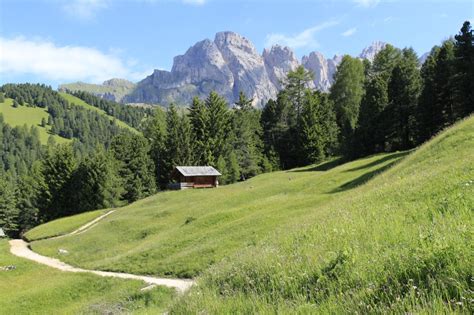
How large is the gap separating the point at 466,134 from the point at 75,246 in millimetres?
39399

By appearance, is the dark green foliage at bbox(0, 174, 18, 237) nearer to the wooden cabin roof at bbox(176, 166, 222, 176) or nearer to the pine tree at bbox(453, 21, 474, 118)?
the wooden cabin roof at bbox(176, 166, 222, 176)

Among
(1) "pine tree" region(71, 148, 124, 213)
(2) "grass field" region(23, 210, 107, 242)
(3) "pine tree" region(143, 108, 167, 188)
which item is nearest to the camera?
(2) "grass field" region(23, 210, 107, 242)

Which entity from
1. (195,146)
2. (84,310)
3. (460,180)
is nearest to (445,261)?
(460,180)

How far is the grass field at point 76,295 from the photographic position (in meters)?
17.2

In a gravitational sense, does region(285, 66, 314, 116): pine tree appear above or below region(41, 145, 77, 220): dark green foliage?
above

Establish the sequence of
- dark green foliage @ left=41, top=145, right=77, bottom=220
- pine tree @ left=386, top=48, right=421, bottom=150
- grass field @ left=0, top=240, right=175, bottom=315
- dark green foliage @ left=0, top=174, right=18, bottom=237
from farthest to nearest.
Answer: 1. dark green foliage @ left=0, top=174, right=18, bottom=237
2. dark green foliage @ left=41, top=145, right=77, bottom=220
3. pine tree @ left=386, top=48, right=421, bottom=150
4. grass field @ left=0, top=240, right=175, bottom=315

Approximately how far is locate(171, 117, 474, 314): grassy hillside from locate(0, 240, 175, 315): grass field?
7344mm

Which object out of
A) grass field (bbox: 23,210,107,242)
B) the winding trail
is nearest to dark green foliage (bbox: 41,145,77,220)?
grass field (bbox: 23,210,107,242)

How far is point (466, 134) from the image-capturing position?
26.1 m

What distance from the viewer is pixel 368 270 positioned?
6.40 meters

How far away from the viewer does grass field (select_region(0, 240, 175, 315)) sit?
677 inches

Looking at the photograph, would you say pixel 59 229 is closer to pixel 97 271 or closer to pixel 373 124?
pixel 97 271

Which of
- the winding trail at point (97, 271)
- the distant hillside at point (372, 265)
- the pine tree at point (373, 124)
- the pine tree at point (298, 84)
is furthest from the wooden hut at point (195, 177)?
the distant hillside at point (372, 265)

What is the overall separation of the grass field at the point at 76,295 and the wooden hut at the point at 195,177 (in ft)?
145
